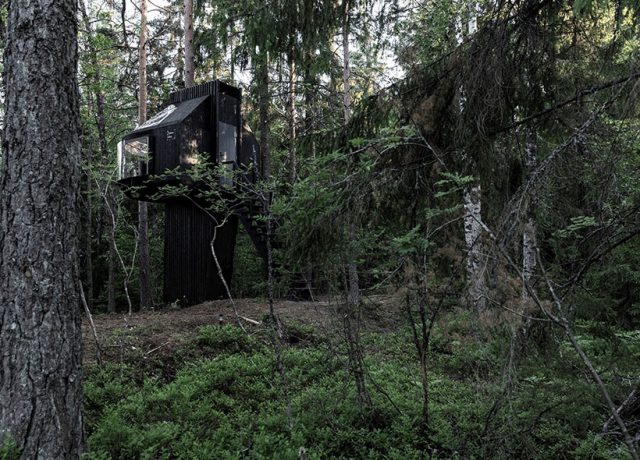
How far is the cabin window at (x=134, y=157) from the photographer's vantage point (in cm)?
1106

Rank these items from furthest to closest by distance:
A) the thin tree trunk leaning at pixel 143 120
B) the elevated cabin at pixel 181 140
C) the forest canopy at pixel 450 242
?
the thin tree trunk leaning at pixel 143 120 → the elevated cabin at pixel 181 140 → the forest canopy at pixel 450 242

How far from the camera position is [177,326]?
7.68 metres

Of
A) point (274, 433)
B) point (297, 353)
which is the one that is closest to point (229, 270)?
point (297, 353)

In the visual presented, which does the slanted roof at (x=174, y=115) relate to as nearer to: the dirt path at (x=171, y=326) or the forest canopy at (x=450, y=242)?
the dirt path at (x=171, y=326)

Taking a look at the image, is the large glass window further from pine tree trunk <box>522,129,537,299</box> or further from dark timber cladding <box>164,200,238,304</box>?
pine tree trunk <box>522,129,537,299</box>

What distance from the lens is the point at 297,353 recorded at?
664 centimetres

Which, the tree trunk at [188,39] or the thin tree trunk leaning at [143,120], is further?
the thin tree trunk leaning at [143,120]

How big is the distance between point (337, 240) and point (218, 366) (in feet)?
9.60

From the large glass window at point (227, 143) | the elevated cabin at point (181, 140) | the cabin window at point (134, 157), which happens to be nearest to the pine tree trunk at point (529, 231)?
the elevated cabin at point (181, 140)

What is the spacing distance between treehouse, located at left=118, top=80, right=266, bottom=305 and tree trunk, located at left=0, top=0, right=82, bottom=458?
7363 millimetres

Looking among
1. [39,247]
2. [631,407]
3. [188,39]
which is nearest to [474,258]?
[631,407]

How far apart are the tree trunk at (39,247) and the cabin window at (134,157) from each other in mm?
7831

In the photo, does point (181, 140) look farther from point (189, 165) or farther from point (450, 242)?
point (450, 242)

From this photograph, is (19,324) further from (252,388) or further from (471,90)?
(471,90)
